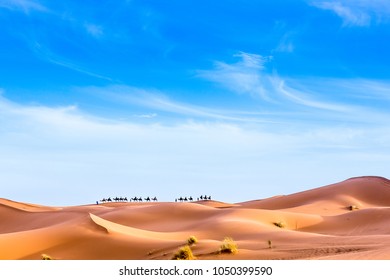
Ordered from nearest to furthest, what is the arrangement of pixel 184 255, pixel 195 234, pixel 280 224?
pixel 184 255 < pixel 195 234 < pixel 280 224

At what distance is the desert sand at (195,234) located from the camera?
19.9 metres

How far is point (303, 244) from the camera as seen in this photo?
21.7m

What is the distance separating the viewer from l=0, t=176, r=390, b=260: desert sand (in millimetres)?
19875

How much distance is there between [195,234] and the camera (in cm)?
2833

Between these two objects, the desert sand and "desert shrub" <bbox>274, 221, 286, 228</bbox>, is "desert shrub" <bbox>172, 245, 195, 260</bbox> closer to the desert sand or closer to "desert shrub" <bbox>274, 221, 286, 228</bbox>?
the desert sand

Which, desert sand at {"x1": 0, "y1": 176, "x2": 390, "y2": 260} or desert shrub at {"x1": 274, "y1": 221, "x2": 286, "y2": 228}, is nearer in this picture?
desert sand at {"x1": 0, "y1": 176, "x2": 390, "y2": 260}

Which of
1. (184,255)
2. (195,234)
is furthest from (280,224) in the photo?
(184,255)

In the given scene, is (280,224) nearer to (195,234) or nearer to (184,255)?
(195,234)

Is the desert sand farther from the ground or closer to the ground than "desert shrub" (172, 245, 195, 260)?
farther from the ground

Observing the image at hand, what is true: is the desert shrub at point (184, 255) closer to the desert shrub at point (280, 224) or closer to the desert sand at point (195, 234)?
the desert sand at point (195, 234)

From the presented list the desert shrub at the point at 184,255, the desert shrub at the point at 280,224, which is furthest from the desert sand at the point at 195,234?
the desert shrub at the point at 184,255

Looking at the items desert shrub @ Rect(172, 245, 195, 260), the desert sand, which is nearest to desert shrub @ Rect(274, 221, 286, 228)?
the desert sand
